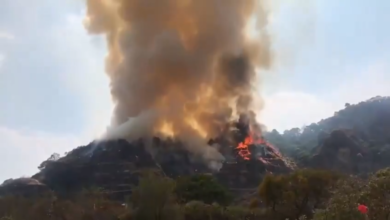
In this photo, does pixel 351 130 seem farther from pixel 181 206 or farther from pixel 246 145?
pixel 181 206

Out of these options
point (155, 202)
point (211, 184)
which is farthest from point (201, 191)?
point (155, 202)

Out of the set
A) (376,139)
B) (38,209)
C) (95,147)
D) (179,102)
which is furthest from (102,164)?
(376,139)

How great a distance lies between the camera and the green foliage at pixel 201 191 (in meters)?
47.3

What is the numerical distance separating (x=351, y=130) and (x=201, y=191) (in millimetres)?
61661

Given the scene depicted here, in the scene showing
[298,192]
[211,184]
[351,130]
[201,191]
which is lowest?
[298,192]

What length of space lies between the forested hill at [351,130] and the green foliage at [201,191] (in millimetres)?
45008

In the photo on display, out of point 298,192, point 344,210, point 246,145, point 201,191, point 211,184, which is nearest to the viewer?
point 344,210

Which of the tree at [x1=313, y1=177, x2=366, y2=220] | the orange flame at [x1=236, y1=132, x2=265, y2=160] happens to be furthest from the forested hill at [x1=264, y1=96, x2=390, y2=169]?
the tree at [x1=313, y1=177, x2=366, y2=220]

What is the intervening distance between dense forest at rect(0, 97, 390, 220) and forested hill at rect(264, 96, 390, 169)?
1.68 ft

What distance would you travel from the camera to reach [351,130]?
101062 mm

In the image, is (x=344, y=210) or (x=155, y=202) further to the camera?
(x=155, y=202)

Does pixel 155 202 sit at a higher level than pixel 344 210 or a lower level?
higher

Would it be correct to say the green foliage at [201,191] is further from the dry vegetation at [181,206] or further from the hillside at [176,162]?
the hillside at [176,162]

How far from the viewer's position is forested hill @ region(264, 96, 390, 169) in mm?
101688
